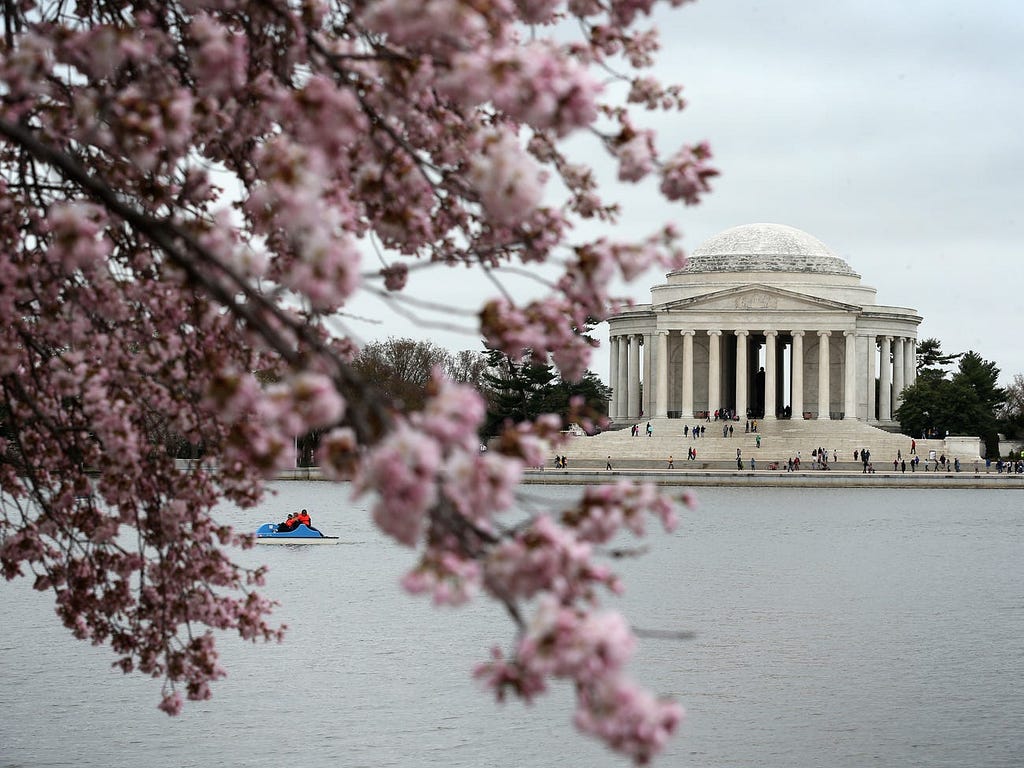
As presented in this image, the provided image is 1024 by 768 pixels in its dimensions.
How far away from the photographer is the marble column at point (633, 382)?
133125 millimetres

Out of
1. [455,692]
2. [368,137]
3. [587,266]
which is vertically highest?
[368,137]

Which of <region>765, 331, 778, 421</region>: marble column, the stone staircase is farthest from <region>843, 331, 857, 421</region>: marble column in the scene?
the stone staircase

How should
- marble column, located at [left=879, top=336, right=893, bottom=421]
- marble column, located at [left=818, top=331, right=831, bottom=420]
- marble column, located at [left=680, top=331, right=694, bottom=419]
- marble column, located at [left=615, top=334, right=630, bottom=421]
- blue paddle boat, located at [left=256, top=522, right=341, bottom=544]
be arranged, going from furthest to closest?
marble column, located at [left=615, top=334, right=630, bottom=421]
marble column, located at [left=879, top=336, right=893, bottom=421]
marble column, located at [left=680, top=331, right=694, bottom=419]
marble column, located at [left=818, top=331, right=831, bottom=420]
blue paddle boat, located at [left=256, top=522, right=341, bottom=544]

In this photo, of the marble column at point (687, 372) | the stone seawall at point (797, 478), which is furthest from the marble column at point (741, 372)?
the stone seawall at point (797, 478)

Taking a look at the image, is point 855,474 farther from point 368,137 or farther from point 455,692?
point 368,137

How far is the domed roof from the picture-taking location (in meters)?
126

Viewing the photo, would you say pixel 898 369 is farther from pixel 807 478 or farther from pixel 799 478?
pixel 807 478

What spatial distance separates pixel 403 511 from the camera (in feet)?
18.3

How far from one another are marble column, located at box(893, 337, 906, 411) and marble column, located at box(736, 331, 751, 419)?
1423 cm

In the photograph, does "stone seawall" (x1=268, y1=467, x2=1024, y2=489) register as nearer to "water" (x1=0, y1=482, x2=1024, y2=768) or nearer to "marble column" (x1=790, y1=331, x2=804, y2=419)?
"marble column" (x1=790, y1=331, x2=804, y2=419)

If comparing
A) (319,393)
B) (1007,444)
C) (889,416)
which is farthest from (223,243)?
(889,416)

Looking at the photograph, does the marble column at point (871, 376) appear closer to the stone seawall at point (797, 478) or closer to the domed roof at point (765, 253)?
the domed roof at point (765, 253)

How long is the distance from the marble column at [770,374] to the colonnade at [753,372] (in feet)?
0.26

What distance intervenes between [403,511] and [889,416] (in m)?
129
